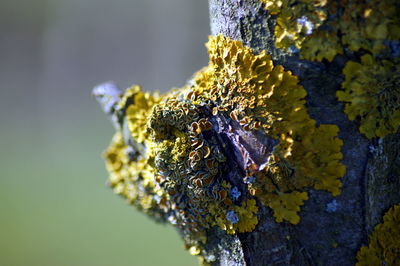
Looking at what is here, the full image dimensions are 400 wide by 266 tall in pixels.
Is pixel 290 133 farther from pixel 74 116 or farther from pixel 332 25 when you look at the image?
pixel 74 116

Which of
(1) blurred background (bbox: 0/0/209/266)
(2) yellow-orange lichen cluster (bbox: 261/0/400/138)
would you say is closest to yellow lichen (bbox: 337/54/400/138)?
(2) yellow-orange lichen cluster (bbox: 261/0/400/138)

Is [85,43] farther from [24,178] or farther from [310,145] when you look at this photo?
[310,145]

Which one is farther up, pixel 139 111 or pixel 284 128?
pixel 139 111

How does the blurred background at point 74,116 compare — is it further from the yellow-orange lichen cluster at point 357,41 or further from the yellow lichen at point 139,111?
the yellow-orange lichen cluster at point 357,41

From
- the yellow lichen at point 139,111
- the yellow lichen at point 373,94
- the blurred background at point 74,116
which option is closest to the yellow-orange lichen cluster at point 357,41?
the yellow lichen at point 373,94

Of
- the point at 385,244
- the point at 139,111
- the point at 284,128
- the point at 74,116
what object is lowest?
the point at 385,244

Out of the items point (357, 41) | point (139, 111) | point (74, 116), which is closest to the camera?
point (357, 41)

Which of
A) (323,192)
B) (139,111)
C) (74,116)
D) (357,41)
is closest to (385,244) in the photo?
(323,192)

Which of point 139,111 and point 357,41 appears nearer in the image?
point 357,41
